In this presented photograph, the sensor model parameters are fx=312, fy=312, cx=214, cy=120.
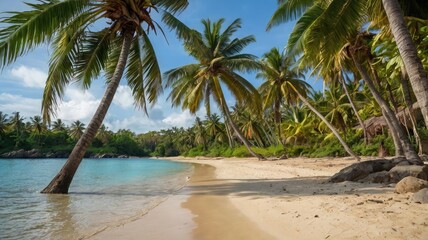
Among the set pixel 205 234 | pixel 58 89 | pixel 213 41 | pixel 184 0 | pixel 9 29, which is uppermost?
pixel 213 41

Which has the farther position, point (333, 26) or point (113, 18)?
point (113, 18)

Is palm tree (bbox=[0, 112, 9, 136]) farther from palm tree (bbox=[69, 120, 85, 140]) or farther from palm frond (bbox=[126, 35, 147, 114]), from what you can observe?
palm frond (bbox=[126, 35, 147, 114])

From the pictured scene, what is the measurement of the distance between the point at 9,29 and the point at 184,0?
6.22m

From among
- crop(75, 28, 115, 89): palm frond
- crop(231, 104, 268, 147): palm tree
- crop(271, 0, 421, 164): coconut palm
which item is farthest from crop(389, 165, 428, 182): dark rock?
crop(231, 104, 268, 147): palm tree

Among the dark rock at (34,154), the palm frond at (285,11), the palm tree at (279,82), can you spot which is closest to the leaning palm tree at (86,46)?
the palm frond at (285,11)

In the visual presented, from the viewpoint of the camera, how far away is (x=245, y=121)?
47.7 m

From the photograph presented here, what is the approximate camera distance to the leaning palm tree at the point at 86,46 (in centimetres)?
910

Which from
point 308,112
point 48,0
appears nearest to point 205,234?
point 48,0

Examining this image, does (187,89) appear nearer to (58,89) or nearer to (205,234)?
(58,89)

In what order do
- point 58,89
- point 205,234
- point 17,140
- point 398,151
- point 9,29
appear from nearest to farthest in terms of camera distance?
point 205,234
point 9,29
point 58,89
point 398,151
point 17,140

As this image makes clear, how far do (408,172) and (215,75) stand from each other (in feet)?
55.6

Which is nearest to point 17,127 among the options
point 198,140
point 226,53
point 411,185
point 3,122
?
point 3,122

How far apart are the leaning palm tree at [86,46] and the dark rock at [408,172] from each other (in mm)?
8946

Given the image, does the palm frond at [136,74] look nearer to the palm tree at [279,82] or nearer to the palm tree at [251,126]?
the palm tree at [279,82]
